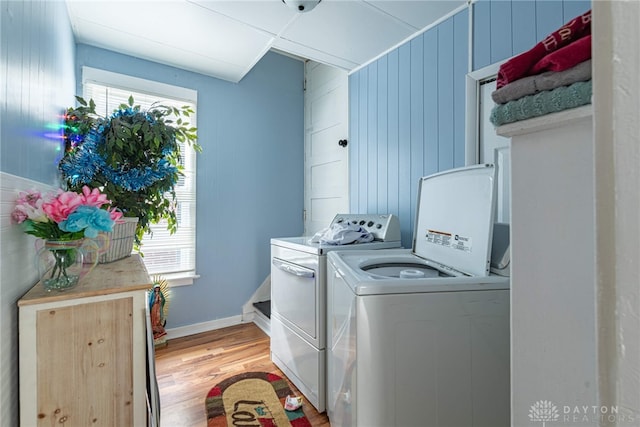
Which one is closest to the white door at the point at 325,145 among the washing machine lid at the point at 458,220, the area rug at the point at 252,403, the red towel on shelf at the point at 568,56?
the washing machine lid at the point at 458,220

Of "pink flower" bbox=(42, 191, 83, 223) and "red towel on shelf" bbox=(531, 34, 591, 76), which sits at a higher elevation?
"red towel on shelf" bbox=(531, 34, 591, 76)

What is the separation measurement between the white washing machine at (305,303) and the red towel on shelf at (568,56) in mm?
1330

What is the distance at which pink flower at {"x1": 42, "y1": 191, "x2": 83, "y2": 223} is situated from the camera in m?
0.80

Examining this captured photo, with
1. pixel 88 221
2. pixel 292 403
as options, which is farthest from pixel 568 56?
pixel 292 403

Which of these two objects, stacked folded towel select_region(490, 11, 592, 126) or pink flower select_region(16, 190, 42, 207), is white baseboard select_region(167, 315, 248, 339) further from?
stacked folded towel select_region(490, 11, 592, 126)

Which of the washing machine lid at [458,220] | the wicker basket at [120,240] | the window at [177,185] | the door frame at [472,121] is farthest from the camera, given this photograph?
the window at [177,185]

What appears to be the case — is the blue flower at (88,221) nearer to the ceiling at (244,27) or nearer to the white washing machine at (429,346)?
the white washing machine at (429,346)

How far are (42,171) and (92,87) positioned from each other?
58.1 inches

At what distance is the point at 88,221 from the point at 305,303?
3.93 feet

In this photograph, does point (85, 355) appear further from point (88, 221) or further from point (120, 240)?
point (120, 240)

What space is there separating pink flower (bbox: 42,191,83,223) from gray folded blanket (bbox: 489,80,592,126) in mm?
1059

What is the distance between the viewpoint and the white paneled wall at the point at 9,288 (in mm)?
712

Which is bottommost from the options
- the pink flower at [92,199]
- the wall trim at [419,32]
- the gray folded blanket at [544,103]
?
the pink flower at [92,199]

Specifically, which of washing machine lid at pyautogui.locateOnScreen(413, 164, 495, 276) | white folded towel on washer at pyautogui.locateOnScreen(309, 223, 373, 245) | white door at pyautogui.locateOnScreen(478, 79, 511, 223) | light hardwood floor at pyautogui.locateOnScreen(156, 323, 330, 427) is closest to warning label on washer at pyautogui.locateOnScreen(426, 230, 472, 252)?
washing machine lid at pyautogui.locateOnScreen(413, 164, 495, 276)
